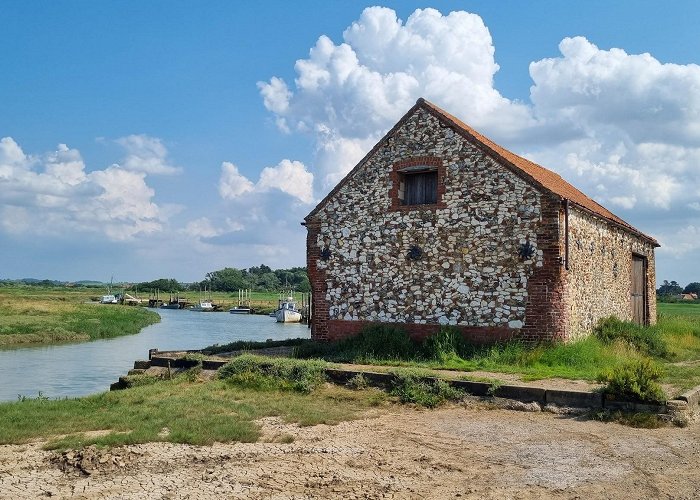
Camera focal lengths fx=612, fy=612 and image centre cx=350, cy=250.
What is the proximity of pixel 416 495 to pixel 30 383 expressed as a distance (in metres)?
17.3

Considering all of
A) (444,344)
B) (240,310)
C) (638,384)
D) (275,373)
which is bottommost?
(240,310)

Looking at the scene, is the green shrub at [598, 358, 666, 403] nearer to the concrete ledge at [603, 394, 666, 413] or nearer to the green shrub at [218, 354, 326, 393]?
the concrete ledge at [603, 394, 666, 413]

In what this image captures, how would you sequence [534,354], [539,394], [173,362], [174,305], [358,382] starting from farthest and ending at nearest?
1. [174,305]
2. [173,362]
3. [534,354]
4. [358,382]
5. [539,394]

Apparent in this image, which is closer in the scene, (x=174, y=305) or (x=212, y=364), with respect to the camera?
(x=212, y=364)

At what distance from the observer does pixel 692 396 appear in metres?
10.3

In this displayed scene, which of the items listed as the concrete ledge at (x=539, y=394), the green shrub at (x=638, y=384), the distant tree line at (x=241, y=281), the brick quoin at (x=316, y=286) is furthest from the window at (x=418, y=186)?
the distant tree line at (x=241, y=281)

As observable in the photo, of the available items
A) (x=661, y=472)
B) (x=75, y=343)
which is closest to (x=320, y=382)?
(x=661, y=472)

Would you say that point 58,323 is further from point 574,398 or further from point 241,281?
point 241,281

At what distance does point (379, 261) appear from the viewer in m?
16.9

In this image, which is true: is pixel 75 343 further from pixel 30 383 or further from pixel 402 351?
pixel 402 351

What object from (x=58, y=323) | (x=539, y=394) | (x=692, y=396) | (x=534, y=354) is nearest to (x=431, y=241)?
(x=534, y=354)

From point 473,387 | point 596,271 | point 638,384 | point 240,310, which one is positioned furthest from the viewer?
point 240,310

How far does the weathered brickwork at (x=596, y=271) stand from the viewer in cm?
1534

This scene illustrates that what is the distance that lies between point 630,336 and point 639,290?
5.53 metres
